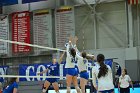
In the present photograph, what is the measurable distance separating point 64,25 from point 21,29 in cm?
328

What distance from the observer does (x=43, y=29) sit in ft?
75.4

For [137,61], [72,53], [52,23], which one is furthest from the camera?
[52,23]

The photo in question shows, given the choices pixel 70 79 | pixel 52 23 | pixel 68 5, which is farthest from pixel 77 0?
pixel 70 79

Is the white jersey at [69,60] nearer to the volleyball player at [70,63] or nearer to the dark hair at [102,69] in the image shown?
the volleyball player at [70,63]

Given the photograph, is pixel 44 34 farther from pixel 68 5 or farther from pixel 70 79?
pixel 70 79

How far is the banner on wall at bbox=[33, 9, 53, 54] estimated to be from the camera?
22.9 meters

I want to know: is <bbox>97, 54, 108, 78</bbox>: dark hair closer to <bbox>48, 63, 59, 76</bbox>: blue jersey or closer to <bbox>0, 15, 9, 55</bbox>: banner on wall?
<bbox>48, 63, 59, 76</bbox>: blue jersey

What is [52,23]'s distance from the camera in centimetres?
2305

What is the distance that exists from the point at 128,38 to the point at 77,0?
14.0 ft

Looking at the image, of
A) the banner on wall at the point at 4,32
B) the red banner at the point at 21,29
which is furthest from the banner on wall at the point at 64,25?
the banner on wall at the point at 4,32

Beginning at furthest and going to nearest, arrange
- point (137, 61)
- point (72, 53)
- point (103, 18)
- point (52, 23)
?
point (52, 23) < point (103, 18) < point (137, 61) < point (72, 53)

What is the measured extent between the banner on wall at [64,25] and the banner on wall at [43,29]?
Result: 57 centimetres

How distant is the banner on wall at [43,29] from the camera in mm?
22906

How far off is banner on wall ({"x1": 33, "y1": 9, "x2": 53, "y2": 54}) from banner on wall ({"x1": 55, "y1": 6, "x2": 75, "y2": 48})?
569 millimetres
